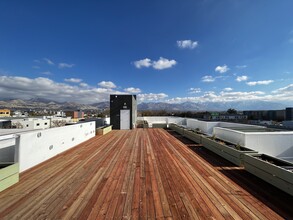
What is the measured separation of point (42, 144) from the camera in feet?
13.7

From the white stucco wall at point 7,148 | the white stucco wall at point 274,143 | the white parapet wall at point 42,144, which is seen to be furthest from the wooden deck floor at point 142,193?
the white stucco wall at point 274,143

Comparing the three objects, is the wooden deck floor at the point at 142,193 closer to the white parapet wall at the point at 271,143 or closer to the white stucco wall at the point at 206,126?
Result: the white parapet wall at the point at 271,143

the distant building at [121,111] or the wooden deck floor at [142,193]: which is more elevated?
the distant building at [121,111]

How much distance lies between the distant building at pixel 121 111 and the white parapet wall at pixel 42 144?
709 cm

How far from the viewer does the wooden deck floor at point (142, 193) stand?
6.60 feet

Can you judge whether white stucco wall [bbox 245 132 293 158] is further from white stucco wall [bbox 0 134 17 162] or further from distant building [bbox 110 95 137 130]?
distant building [bbox 110 95 137 130]

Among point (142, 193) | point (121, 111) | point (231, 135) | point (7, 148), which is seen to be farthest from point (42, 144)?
point (121, 111)

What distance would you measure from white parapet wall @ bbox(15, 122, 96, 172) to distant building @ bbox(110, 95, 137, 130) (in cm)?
709

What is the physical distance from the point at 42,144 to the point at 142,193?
3335 millimetres

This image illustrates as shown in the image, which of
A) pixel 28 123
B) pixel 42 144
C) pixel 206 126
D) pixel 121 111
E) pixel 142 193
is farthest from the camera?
pixel 28 123

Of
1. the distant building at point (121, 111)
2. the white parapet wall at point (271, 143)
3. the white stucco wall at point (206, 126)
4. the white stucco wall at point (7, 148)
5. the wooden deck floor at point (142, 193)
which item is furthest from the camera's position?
the distant building at point (121, 111)

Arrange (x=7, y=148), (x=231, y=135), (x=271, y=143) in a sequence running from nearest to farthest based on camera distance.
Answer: (x=7, y=148), (x=271, y=143), (x=231, y=135)

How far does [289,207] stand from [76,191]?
3325 mm

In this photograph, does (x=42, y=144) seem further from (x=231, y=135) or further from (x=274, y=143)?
(x=274, y=143)
